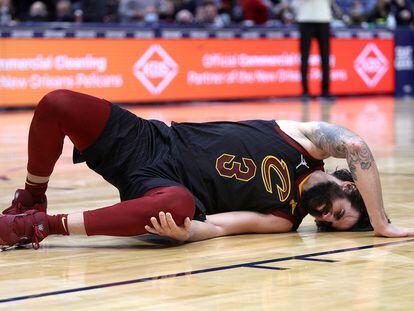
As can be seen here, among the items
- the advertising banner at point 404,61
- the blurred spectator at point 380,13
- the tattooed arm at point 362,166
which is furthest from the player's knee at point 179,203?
the blurred spectator at point 380,13

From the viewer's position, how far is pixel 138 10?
1534 centimetres

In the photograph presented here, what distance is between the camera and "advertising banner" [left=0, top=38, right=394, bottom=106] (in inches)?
494

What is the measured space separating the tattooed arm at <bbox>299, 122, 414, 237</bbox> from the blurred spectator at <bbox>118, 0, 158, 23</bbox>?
11.1 m

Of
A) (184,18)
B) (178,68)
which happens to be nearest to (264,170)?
(178,68)

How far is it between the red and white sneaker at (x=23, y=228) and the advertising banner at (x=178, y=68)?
28.9 feet

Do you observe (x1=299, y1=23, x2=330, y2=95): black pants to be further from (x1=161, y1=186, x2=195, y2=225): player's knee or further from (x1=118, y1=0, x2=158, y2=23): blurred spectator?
(x1=161, y1=186, x2=195, y2=225): player's knee

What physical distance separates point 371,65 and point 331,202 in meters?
12.5

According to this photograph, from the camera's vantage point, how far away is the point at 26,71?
12.5 m

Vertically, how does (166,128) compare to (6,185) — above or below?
above

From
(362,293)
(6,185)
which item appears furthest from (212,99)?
(362,293)

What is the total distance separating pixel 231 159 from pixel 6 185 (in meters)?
2.11

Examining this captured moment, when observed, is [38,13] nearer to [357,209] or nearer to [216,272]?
[357,209]

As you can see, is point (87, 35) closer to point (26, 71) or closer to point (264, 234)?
point (26, 71)

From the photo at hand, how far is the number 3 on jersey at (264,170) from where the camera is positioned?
13.2ft
